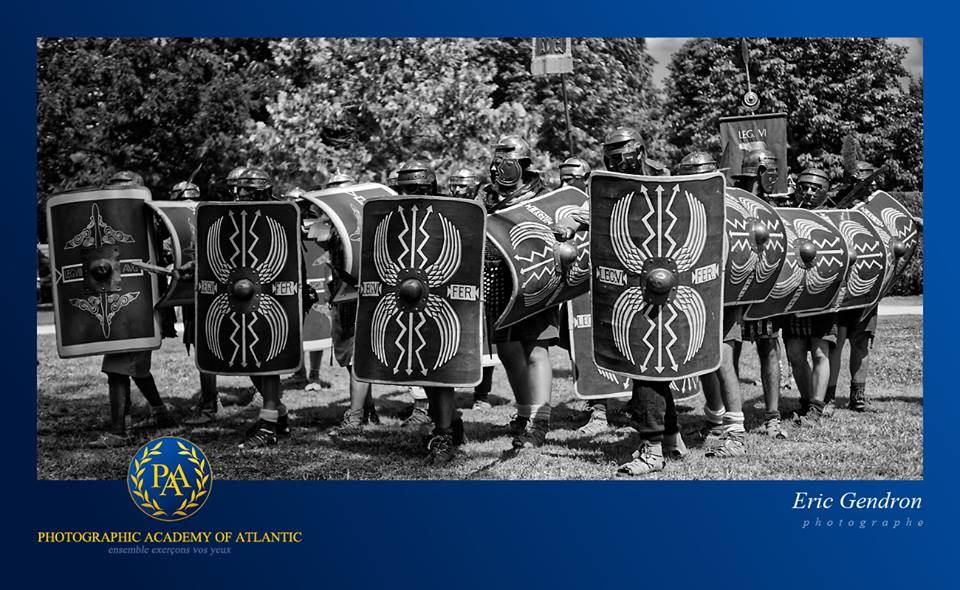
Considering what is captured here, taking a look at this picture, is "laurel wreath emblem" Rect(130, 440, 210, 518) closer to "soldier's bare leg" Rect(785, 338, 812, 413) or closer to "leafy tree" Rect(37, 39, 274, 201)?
"soldier's bare leg" Rect(785, 338, 812, 413)

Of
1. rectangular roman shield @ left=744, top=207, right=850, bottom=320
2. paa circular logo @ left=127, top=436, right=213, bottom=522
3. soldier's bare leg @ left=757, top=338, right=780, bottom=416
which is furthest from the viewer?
soldier's bare leg @ left=757, top=338, right=780, bottom=416

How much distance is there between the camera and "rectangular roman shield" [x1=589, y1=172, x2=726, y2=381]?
19.2ft

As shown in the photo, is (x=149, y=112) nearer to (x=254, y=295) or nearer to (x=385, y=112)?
(x=385, y=112)

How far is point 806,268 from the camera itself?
24.3ft

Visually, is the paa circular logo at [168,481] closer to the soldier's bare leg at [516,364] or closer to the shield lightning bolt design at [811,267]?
the soldier's bare leg at [516,364]

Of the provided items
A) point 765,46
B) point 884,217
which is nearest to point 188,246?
point 884,217

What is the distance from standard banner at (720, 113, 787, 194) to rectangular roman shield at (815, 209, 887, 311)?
151 centimetres

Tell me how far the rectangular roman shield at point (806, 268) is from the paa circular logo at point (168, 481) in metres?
3.80

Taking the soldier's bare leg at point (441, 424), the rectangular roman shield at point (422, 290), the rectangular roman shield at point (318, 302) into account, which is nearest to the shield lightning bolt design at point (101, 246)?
the rectangular roman shield at point (318, 302)

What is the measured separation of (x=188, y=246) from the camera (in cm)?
755

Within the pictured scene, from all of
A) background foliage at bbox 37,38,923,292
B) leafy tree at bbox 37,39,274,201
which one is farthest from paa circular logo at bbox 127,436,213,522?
leafy tree at bbox 37,39,274,201

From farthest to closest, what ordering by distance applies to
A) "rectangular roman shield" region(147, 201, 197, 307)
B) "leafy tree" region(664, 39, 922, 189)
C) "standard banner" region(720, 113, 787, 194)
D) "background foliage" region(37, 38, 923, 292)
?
"background foliage" region(37, 38, 923, 292) → "leafy tree" region(664, 39, 922, 189) → "standard banner" region(720, 113, 787, 194) → "rectangular roman shield" region(147, 201, 197, 307)

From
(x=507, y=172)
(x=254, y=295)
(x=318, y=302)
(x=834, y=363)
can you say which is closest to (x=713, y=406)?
(x=834, y=363)

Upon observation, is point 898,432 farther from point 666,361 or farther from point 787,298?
point 666,361
